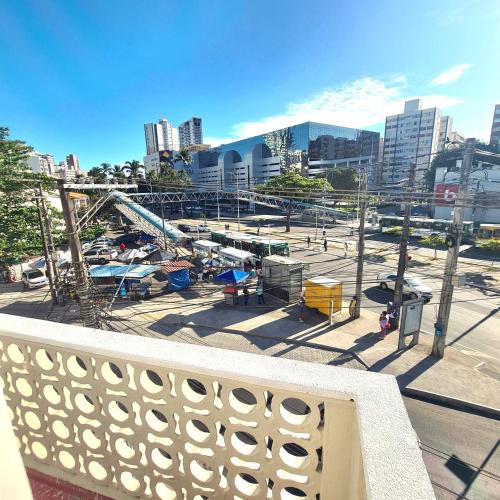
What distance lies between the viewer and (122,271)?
58.0ft

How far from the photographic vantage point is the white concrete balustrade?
1715 millimetres

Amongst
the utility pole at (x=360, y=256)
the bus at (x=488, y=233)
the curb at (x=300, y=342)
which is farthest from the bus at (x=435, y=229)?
the curb at (x=300, y=342)

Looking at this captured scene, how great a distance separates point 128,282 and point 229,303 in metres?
6.86

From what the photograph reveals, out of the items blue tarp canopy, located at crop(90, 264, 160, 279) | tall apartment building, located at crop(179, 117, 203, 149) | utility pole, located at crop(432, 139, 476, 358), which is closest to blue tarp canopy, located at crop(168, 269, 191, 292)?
blue tarp canopy, located at crop(90, 264, 160, 279)

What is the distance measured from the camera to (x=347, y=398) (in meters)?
1.79

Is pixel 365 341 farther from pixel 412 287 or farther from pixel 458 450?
pixel 412 287

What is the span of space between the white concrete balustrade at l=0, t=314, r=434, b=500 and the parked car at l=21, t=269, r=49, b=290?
21167 millimetres

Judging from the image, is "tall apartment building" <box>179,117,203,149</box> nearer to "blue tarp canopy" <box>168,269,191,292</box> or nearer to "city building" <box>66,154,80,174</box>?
"city building" <box>66,154,80,174</box>

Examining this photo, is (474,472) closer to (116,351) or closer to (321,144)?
(116,351)

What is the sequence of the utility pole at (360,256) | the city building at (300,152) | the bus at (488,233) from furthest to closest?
the city building at (300,152) → the bus at (488,233) → the utility pole at (360,256)

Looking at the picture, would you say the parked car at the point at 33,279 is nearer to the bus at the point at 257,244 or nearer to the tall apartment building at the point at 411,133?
the bus at the point at 257,244

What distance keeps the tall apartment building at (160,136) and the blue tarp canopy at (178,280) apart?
17214cm

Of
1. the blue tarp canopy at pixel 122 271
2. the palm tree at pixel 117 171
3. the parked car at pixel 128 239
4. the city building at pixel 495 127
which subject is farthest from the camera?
the city building at pixel 495 127

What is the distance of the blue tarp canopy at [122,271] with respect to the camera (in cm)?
1720
